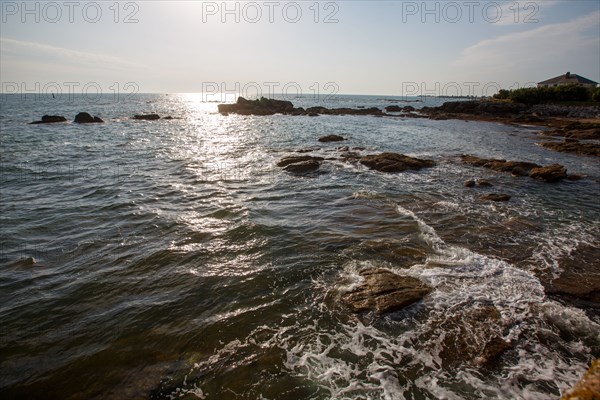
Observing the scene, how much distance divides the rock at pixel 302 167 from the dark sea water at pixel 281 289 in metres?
3.75

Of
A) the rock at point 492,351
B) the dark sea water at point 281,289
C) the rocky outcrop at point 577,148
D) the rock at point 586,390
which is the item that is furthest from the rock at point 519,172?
the rock at point 586,390

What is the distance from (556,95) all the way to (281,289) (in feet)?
279

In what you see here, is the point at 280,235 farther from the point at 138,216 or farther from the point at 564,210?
the point at 564,210

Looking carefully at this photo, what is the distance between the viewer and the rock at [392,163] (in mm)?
22469

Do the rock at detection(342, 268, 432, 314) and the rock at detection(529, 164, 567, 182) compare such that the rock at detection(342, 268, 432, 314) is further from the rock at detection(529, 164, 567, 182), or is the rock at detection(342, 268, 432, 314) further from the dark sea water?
the rock at detection(529, 164, 567, 182)

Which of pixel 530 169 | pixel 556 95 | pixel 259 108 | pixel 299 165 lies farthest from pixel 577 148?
pixel 259 108

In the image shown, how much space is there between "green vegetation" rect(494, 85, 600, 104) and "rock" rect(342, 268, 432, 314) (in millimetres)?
77843

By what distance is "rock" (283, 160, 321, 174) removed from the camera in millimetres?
22303

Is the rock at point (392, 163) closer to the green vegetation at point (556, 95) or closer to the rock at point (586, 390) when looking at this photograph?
the rock at point (586, 390)

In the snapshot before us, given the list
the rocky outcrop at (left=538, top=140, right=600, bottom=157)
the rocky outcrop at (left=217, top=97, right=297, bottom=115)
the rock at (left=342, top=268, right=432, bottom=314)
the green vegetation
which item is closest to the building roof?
the green vegetation

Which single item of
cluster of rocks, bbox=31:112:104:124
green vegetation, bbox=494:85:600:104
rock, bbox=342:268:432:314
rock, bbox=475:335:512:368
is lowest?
rock, bbox=475:335:512:368

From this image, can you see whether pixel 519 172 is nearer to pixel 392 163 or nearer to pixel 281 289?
pixel 392 163

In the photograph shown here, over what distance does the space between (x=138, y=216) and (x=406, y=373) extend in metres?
12.4

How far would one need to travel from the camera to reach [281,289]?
28.6ft
